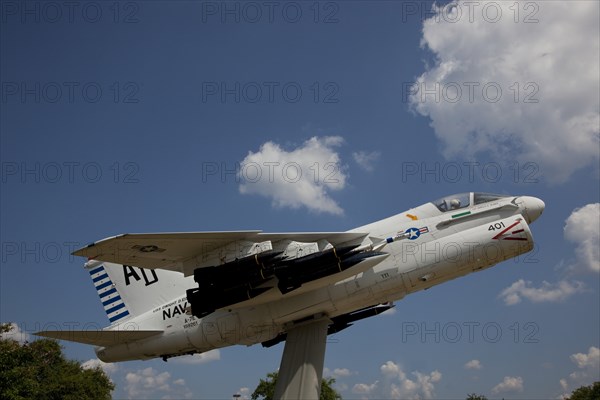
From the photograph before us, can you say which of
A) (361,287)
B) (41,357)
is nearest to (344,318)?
(361,287)

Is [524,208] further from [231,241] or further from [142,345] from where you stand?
[142,345]

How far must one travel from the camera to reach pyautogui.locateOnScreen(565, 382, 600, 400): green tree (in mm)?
Result: 45219

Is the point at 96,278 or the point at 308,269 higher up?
the point at 96,278

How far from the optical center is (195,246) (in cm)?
1208

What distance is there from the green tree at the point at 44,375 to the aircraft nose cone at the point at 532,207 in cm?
2485

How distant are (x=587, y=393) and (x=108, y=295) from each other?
158 feet

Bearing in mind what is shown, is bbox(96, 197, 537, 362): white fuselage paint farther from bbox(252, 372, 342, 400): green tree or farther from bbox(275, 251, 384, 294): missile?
bbox(252, 372, 342, 400): green tree

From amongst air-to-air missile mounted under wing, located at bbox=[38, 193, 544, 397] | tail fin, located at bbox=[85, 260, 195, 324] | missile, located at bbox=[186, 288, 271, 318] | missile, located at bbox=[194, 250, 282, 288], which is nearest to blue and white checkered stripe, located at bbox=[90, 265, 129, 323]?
tail fin, located at bbox=[85, 260, 195, 324]

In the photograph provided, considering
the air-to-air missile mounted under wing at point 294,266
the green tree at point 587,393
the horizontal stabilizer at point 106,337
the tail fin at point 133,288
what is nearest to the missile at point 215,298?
the air-to-air missile mounted under wing at point 294,266

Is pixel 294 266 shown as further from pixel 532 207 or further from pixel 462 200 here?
pixel 532 207

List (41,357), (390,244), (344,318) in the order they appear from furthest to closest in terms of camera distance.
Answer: (41,357) → (344,318) → (390,244)

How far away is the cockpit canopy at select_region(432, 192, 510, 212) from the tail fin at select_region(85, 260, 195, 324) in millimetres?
8270

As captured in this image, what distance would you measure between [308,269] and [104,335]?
6.75 metres

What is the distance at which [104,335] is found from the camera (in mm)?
13977
